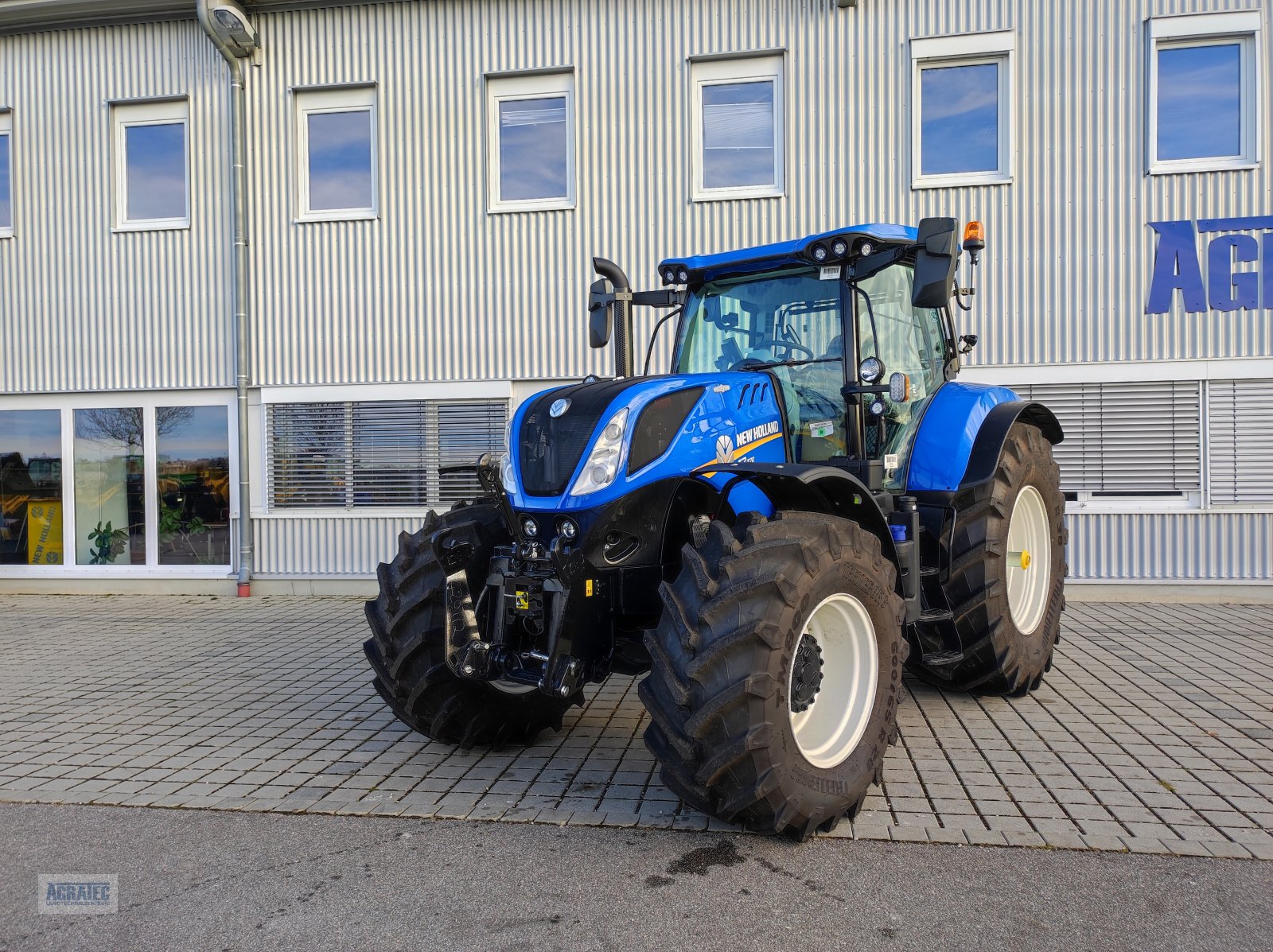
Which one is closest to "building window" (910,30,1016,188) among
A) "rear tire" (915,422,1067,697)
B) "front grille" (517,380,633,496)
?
"rear tire" (915,422,1067,697)

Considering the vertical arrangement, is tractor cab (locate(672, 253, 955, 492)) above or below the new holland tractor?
above

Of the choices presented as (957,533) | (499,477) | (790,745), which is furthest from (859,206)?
(790,745)

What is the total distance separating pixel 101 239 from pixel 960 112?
9.05 m

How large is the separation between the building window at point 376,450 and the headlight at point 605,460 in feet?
20.2

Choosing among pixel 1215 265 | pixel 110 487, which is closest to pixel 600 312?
pixel 1215 265

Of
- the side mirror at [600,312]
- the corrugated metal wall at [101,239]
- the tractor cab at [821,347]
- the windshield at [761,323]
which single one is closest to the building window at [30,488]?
the corrugated metal wall at [101,239]

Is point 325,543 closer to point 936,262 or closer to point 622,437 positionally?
point 622,437

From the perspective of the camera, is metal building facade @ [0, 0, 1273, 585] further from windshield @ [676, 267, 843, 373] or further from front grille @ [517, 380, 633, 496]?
front grille @ [517, 380, 633, 496]

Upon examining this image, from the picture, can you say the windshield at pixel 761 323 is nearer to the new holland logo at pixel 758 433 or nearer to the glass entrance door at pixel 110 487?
the new holland logo at pixel 758 433

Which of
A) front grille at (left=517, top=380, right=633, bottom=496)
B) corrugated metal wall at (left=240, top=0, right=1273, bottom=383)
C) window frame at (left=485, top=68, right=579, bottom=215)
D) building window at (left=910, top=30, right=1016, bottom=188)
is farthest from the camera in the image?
window frame at (left=485, top=68, right=579, bottom=215)

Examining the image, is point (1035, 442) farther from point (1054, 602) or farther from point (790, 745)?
point (790, 745)

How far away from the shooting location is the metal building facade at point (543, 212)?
9188mm

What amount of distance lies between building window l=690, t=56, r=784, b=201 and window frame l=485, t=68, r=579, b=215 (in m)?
1.23

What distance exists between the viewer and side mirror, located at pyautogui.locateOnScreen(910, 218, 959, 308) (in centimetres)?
437
